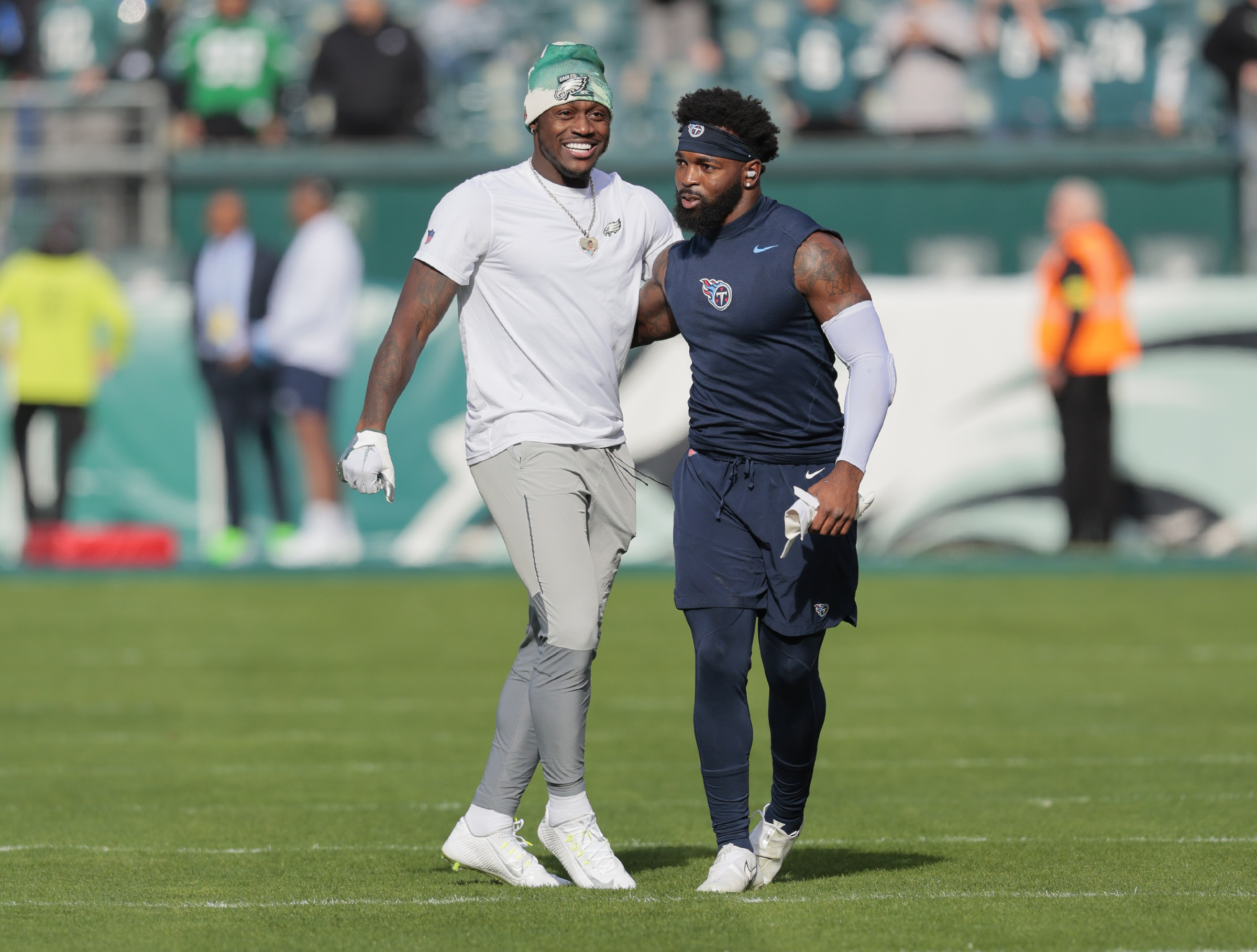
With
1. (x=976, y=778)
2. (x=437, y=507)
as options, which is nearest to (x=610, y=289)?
(x=976, y=778)

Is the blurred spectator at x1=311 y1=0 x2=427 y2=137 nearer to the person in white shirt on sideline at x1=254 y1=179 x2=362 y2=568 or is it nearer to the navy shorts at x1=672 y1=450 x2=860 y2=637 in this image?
the person in white shirt on sideline at x1=254 y1=179 x2=362 y2=568

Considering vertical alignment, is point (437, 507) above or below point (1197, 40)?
below

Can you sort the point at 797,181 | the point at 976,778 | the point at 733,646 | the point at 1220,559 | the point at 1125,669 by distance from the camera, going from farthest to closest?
the point at 797,181, the point at 1220,559, the point at 1125,669, the point at 976,778, the point at 733,646

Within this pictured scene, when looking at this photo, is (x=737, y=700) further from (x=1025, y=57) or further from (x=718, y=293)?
(x=1025, y=57)

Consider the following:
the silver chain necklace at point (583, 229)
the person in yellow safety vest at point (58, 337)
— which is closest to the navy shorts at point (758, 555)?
the silver chain necklace at point (583, 229)

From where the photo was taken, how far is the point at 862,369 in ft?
17.4

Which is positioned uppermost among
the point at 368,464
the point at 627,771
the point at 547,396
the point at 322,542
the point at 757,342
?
the point at 757,342

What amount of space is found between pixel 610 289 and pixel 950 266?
1143 cm

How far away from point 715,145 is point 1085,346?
10380mm

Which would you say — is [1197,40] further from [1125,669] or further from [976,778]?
[976,778]

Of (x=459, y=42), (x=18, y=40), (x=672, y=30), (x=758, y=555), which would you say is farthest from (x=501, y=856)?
(x=18, y=40)

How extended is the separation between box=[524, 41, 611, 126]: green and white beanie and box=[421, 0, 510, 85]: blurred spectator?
1268 cm

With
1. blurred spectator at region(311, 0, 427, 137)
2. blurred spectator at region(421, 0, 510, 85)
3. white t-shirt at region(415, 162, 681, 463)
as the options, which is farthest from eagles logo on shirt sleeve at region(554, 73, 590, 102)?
blurred spectator at region(421, 0, 510, 85)

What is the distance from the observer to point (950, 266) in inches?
654
